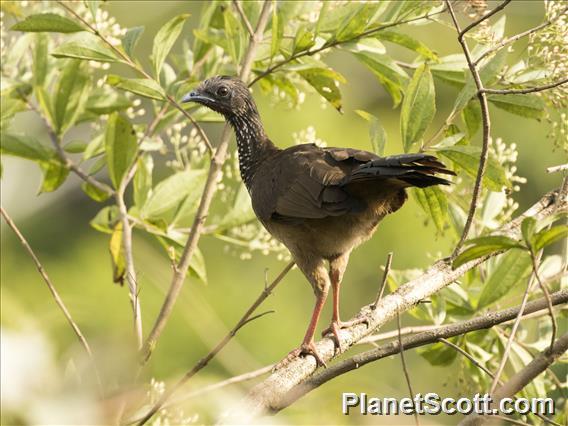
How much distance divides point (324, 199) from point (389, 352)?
126 centimetres

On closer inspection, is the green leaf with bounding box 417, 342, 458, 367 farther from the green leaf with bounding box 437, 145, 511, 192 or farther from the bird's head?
the bird's head

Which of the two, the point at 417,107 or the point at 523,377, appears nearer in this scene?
the point at 523,377

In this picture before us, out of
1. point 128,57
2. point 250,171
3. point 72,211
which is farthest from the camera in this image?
point 72,211

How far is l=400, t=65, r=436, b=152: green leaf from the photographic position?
3.17m

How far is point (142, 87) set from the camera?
3258mm

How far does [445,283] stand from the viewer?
9.98ft

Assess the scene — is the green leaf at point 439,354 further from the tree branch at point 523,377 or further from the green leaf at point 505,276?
the tree branch at point 523,377

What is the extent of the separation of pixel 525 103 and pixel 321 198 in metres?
0.88

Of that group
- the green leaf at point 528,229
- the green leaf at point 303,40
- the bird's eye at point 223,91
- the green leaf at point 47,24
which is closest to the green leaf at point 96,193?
the green leaf at point 47,24

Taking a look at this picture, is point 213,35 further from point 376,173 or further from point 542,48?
point 542,48

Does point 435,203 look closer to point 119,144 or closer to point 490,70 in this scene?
point 490,70

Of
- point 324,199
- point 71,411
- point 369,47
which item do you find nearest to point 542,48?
point 369,47

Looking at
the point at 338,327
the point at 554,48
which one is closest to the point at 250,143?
the point at 338,327

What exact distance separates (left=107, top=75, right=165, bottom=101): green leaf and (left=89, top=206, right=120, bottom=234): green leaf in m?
0.69
